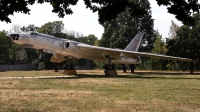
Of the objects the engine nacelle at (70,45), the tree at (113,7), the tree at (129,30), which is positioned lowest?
the tree at (113,7)

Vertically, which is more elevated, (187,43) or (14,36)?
(187,43)

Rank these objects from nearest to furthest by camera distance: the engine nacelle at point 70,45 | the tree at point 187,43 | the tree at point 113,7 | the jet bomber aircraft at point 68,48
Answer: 1. the tree at point 113,7
2. the jet bomber aircraft at point 68,48
3. the engine nacelle at point 70,45
4. the tree at point 187,43

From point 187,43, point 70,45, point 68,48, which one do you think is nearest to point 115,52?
point 70,45

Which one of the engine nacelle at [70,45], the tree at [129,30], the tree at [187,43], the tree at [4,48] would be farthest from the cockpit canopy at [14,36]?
the tree at [4,48]

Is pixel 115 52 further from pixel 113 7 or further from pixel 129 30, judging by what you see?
pixel 113 7

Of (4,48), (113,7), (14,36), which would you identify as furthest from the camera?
(4,48)

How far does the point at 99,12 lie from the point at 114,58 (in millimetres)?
26176

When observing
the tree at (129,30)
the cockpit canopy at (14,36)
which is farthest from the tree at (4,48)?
the cockpit canopy at (14,36)

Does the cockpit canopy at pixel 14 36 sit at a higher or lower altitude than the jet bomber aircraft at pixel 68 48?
higher

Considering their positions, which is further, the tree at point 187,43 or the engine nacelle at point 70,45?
the tree at point 187,43

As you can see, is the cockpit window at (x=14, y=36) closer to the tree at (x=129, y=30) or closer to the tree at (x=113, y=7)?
the tree at (x=113, y=7)

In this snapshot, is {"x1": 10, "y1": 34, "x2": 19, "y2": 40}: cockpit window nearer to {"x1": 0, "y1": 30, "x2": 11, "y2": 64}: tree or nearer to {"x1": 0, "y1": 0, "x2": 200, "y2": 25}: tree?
{"x1": 0, "y1": 0, "x2": 200, "y2": 25}: tree

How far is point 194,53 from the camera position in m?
44.8

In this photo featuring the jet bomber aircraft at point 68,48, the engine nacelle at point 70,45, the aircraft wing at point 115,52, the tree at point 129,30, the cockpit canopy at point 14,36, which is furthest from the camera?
the tree at point 129,30
